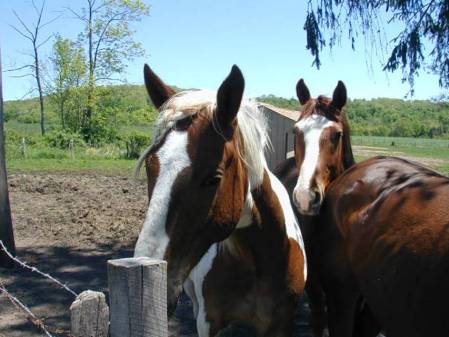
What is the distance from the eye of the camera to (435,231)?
80.9 inches

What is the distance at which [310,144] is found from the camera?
129 inches

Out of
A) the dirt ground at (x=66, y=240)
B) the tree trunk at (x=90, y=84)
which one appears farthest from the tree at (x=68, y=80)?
the dirt ground at (x=66, y=240)

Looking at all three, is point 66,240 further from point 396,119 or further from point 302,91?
point 396,119

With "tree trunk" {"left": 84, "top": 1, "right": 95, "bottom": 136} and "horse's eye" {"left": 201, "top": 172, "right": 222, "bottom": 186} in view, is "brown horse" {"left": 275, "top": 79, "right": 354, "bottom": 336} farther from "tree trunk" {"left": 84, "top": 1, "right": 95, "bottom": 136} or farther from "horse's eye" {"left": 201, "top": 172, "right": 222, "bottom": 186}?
"tree trunk" {"left": 84, "top": 1, "right": 95, "bottom": 136}

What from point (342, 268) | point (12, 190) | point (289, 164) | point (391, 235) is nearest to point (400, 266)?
point (391, 235)

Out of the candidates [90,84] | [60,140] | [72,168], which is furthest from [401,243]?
[90,84]

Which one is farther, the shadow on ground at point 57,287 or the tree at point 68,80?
the tree at point 68,80

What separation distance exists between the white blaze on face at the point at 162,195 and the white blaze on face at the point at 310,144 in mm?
1567

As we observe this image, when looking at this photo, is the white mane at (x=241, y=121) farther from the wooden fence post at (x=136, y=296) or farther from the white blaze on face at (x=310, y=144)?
the white blaze on face at (x=310, y=144)

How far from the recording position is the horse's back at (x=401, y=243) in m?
1.97

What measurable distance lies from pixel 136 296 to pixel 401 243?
1.54 metres

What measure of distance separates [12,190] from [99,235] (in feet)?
14.5

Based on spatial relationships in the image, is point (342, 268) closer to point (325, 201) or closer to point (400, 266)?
point (325, 201)

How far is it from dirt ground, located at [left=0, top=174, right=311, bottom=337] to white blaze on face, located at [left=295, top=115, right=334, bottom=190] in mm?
1716
